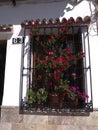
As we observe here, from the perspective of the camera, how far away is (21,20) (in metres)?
5.88

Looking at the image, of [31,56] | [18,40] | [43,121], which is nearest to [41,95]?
[43,121]

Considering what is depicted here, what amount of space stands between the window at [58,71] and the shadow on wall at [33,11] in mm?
354

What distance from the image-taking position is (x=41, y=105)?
207 inches

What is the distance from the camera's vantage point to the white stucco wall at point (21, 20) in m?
5.38

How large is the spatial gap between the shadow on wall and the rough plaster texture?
1982mm

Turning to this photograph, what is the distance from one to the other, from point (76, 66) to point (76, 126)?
4.08 ft

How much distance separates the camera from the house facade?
5.12 m

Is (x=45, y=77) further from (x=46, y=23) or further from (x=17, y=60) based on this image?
(x=46, y=23)

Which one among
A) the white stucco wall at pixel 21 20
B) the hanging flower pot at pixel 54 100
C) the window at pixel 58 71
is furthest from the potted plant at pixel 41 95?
the white stucco wall at pixel 21 20

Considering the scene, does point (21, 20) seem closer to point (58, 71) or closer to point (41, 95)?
point (58, 71)

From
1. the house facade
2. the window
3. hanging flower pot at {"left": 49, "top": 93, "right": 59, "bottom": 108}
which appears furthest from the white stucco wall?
hanging flower pot at {"left": 49, "top": 93, "right": 59, "bottom": 108}

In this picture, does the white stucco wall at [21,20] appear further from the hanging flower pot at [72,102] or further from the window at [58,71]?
the hanging flower pot at [72,102]

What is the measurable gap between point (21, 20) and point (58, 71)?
4.92 ft

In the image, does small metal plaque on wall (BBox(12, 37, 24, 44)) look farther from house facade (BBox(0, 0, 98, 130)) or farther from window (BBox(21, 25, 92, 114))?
window (BBox(21, 25, 92, 114))
